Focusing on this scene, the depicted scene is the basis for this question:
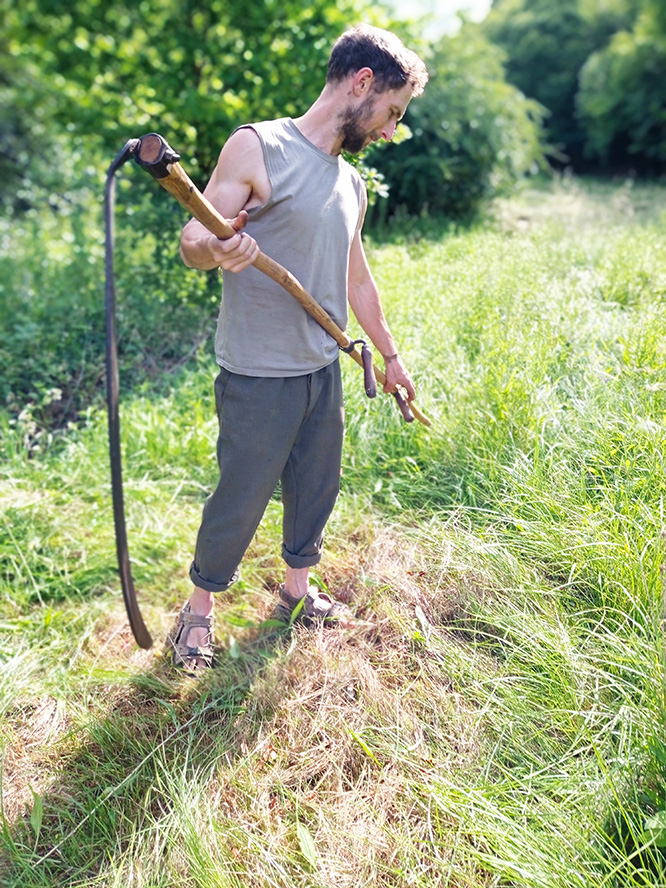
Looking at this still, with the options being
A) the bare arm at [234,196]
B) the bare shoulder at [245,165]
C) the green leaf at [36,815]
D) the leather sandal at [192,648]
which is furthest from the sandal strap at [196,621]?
the bare shoulder at [245,165]

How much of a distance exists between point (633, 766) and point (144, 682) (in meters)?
1.57

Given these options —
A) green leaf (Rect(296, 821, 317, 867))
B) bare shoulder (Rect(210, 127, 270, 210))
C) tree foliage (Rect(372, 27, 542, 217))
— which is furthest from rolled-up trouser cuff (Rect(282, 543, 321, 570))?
A: tree foliage (Rect(372, 27, 542, 217))

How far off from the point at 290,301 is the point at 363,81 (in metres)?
0.62

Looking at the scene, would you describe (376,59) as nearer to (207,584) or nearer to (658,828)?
(207,584)

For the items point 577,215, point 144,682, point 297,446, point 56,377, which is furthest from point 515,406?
point 577,215

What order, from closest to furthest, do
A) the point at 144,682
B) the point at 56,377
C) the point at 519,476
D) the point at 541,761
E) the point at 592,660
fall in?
1. the point at 541,761
2. the point at 592,660
3. the point at 144,682
4. the point at 519,476
5. the point at 56,377

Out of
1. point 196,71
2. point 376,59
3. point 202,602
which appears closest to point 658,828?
point 202,602

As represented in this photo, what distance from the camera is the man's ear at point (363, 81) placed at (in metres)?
1.86

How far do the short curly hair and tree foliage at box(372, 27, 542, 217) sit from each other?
525cm

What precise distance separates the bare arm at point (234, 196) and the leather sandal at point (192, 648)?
4.20 ft

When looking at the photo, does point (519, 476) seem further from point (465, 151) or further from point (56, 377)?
point (465, 151)

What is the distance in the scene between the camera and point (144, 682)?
95.3 inches

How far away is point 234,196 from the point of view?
1.81 meters

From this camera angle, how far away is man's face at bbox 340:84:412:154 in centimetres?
191
